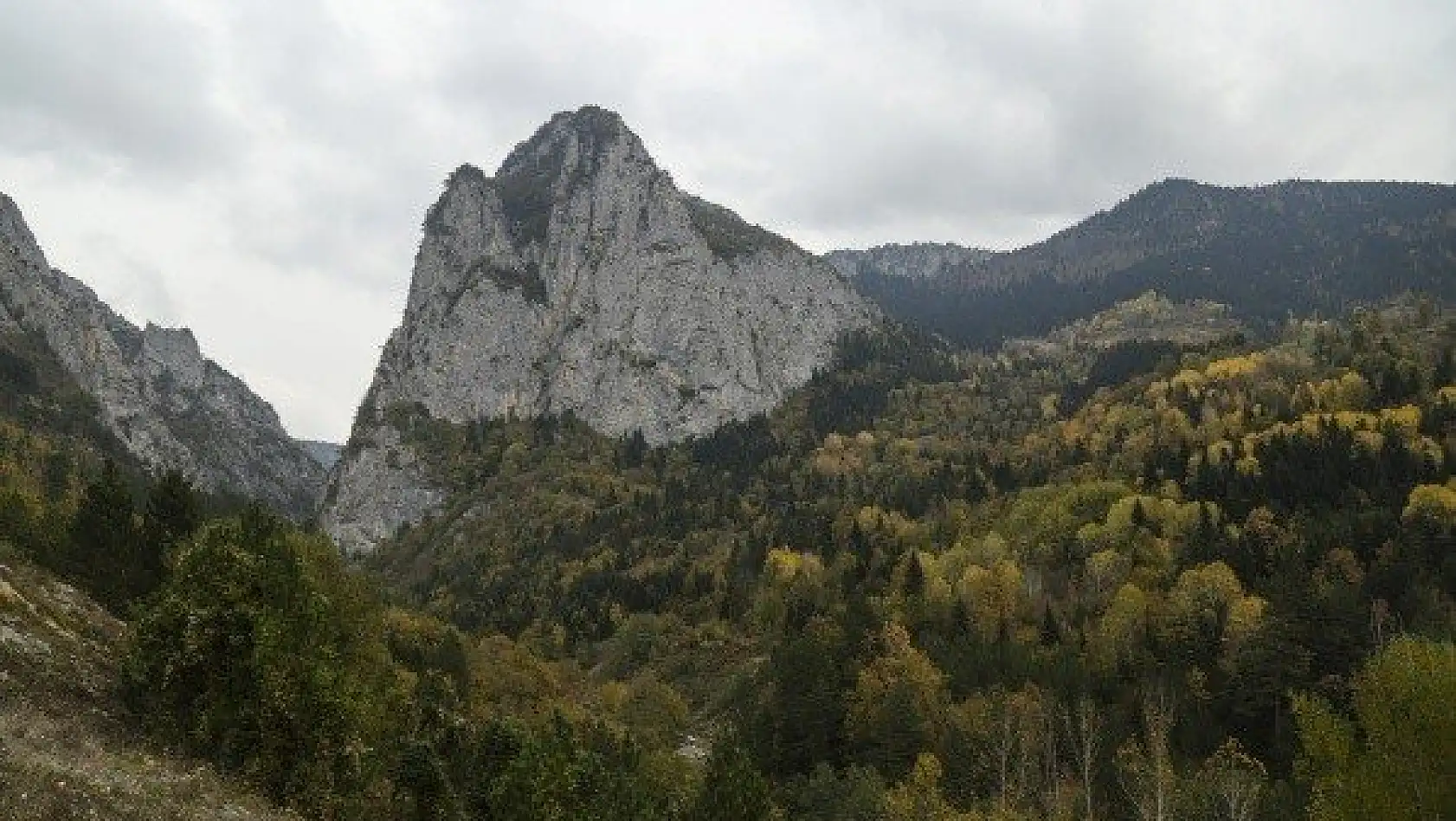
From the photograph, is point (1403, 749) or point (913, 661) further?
point (913, 661)

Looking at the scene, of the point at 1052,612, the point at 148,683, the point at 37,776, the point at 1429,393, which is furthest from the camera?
the point at 1429,393

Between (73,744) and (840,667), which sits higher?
(73,744)

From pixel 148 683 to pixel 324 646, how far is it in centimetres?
693

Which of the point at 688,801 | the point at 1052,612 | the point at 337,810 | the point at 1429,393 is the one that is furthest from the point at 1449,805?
the point at 1429,393

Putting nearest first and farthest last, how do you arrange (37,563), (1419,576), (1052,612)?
(37,563)
(1419,576)
(1052,612)

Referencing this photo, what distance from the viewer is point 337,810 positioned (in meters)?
44.5

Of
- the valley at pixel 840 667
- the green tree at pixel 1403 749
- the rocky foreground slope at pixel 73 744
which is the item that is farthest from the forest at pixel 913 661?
the rocky foreground slope at pixel 73 744

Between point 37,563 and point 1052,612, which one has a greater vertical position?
point 37,563

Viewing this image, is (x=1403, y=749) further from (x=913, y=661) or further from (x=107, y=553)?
(x=913, y=661)

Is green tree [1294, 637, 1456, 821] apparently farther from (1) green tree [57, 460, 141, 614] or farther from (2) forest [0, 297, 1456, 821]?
(1) green tree [57, 460, 141, 614]

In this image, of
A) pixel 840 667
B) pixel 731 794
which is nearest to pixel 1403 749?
pixel 731 794

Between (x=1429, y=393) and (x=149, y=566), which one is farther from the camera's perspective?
(x=1429, y=393)

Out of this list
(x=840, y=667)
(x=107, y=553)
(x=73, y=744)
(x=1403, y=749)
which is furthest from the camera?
(x=840, y=667)

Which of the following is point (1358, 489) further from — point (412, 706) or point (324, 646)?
point (324, 646)
